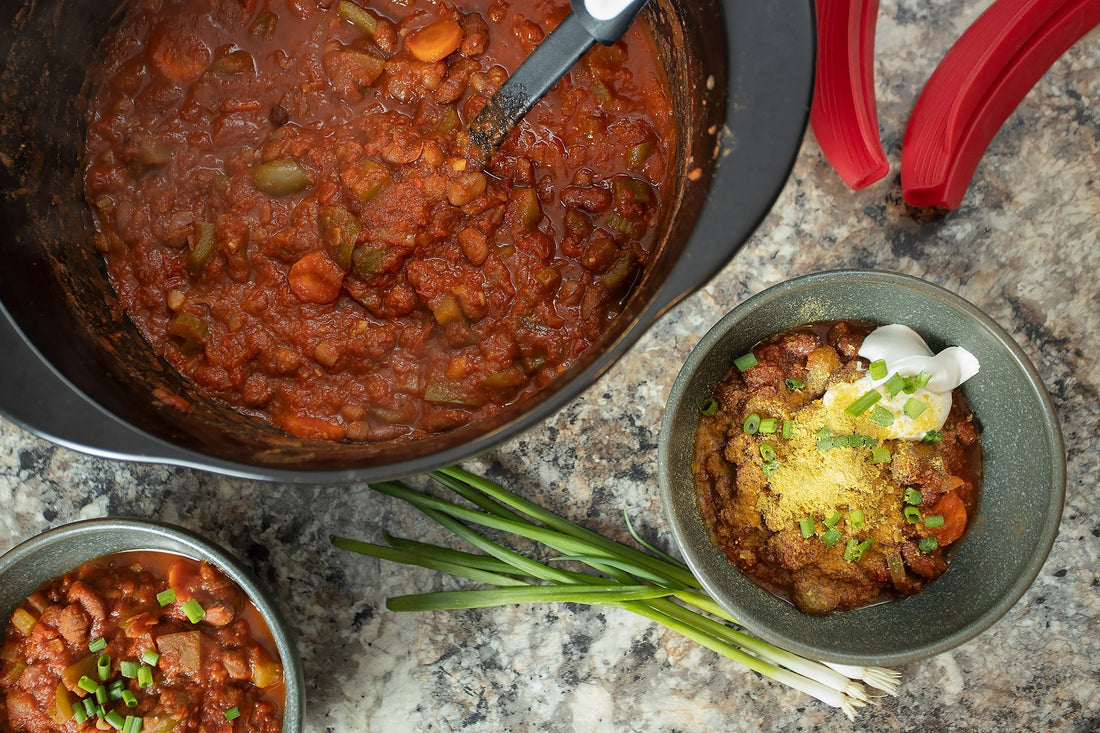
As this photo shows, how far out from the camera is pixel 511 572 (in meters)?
2.10

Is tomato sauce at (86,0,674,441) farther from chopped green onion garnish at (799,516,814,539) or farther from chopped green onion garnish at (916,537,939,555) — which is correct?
chopped green onion garnish at (916,537,939,555)

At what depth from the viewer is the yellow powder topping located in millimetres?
1939

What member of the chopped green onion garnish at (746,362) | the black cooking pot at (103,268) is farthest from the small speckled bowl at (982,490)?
the black cooking pot at (103,268)

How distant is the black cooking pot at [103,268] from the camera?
1.53 meters

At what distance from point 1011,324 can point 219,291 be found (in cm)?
201

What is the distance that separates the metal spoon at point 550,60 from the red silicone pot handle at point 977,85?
3.28 ft

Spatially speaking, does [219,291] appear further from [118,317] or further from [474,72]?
[474,72]

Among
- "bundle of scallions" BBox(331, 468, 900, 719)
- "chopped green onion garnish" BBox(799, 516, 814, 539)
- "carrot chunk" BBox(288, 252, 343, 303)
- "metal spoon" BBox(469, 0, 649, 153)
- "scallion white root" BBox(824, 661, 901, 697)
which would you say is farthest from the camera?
"scallion white root" BBox(824, 661, 901, 697)

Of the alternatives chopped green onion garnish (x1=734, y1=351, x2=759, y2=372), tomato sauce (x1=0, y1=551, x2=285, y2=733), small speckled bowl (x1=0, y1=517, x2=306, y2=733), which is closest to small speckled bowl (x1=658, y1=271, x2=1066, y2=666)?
chopped green onion garnish (x1=734, y1=351, x2=759, y2=372)

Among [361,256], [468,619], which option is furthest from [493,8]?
[468,619]

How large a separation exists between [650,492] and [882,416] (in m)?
0.63

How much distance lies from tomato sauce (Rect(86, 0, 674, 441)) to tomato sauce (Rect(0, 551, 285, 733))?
23.2 inches

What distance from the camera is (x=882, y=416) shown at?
6.36ft

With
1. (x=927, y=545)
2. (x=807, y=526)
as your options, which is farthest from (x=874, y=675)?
(x=807, y=526)
